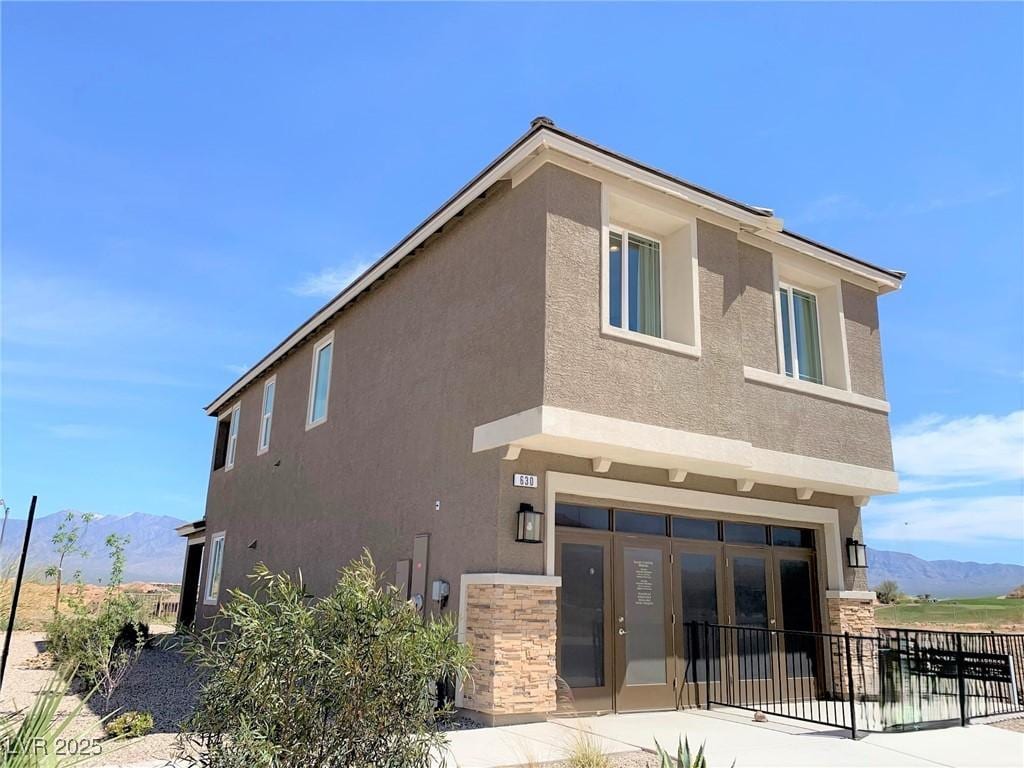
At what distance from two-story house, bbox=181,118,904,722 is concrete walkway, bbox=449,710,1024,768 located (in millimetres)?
→ 679

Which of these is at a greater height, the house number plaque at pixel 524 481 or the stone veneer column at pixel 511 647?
the house number plaque at pixel 524 481

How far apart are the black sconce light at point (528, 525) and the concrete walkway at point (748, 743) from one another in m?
2.08

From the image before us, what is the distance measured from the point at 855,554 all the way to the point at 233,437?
1633cm

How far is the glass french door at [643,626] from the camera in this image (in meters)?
9.60

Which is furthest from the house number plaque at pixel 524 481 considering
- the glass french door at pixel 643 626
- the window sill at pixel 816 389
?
the window sill at pixel 816 389

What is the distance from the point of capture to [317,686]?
4223 mm

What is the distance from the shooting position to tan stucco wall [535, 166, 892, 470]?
8945mm

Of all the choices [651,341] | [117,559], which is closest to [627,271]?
[651,341]

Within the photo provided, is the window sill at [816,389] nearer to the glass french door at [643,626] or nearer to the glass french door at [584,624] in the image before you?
the glass french door at [643,626]

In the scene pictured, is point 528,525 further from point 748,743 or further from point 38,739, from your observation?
point 38,739

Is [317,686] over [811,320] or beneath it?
beneath

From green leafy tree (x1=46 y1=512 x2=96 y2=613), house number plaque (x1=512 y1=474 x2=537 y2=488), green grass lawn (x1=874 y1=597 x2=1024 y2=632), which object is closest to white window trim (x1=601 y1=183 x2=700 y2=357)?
house number plaque (x1=512 y1=474 x2=537 y2=488)

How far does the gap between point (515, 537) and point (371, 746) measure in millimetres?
4634

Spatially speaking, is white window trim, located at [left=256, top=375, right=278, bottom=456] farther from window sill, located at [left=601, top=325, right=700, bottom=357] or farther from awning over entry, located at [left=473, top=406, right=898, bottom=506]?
window sill, located at [left=601, top=325, right=700, bottom=357]
